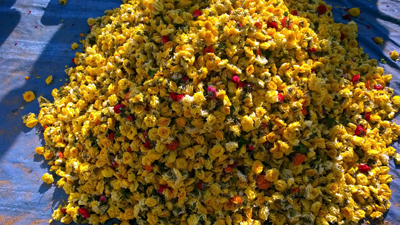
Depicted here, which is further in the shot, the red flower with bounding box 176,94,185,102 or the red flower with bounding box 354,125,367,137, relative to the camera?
the red flower with bounding box 354,125,367,137

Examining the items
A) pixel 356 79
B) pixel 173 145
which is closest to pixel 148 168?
pixel 173 145

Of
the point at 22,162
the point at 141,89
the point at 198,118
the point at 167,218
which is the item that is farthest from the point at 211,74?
the point at 22,162

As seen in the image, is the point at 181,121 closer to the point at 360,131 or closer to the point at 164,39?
the point at 164,39

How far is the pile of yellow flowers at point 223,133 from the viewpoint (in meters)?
2.70

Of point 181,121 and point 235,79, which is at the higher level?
point 235,79

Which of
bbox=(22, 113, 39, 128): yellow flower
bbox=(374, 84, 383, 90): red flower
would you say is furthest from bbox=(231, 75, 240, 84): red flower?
bbox=(22, 113, 39, 128): yellow flower

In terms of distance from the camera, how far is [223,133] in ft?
9.00

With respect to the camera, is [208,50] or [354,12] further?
[354,12]

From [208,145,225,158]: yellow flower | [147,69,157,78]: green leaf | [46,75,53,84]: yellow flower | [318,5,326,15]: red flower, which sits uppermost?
[318,5,326,15]: red flower

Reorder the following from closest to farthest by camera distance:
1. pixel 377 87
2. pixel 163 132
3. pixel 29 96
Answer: pixel 163 132
pixel 377 87
pixel 29 96

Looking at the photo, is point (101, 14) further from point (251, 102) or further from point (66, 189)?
point (251, 102)

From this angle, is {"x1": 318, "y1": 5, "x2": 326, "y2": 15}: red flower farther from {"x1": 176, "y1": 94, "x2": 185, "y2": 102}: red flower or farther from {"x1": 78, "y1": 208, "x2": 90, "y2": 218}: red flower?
{"x1": 78, "y1": 208, "x2": 90, "y2": 218}: red flower

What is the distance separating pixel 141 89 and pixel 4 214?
1.99 metres

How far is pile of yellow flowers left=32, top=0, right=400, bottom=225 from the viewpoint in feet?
8.86
